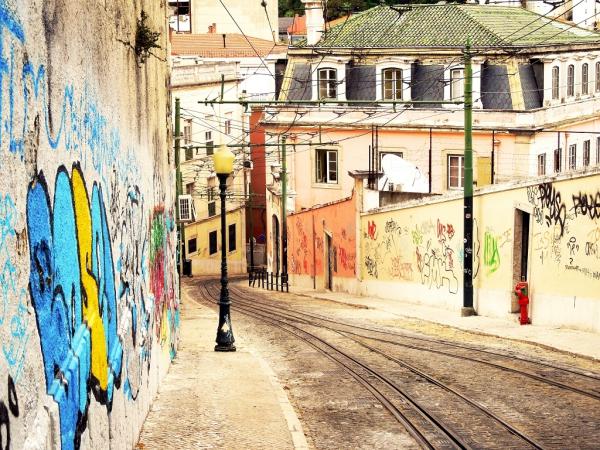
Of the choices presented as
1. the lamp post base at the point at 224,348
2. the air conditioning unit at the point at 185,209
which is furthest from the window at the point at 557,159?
the lamp post base at the point at 224,348

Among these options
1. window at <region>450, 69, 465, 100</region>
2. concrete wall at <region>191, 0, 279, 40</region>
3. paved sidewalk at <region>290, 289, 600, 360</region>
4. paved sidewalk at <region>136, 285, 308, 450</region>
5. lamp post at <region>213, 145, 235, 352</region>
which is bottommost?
paved sidewalk at <region>290, 289, 600, 360</region>

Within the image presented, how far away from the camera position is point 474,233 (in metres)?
27.4

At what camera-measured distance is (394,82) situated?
4659 centimetres

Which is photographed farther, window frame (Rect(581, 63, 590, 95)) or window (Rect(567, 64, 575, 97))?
window frame (Rect(581, 63, 590, 95))

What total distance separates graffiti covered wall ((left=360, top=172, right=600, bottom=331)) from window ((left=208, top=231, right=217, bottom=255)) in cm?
2917

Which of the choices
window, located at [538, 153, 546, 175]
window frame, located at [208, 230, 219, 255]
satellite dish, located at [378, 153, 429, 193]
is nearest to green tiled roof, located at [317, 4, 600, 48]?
window, located at [538, 153, 546, 175]

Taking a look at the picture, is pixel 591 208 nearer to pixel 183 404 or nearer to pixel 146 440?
pixel 183 404

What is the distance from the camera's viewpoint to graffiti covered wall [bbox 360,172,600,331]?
21.2 meters

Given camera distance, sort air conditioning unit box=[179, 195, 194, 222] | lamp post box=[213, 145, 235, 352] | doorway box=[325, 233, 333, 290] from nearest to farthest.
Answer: lamp post box=[213, 145, 235, 352]
air conditioning unit box=[179, 195, 194, 222]
doorway box=[325, 233, 333, 290]

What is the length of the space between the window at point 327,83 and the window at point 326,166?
104 inches

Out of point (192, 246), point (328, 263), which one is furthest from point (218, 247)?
point (328, 263)

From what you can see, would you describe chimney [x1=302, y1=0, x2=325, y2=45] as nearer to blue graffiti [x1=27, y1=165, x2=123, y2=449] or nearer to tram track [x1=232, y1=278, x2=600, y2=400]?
tram track [x1=232, y1=278, x2=600, y2=400]

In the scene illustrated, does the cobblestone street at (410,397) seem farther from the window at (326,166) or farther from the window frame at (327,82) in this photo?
the window at (326,166)

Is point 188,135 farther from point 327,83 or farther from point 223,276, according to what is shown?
point 223,276
